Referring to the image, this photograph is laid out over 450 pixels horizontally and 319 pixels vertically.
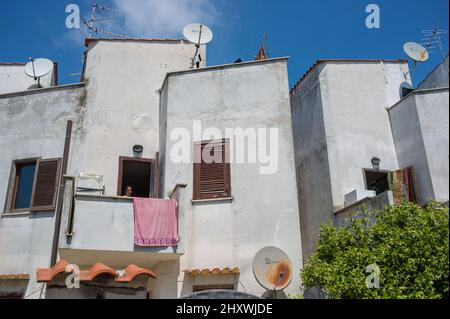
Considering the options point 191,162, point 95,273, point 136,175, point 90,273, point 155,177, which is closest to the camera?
point 95,273

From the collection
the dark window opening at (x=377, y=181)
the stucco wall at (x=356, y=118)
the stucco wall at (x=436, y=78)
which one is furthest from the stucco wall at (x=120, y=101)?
the stucco wall at (x=436, y=78)

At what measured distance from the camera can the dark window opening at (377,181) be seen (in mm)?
15055

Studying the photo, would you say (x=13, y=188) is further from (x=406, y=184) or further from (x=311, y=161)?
(x=406, y=184)

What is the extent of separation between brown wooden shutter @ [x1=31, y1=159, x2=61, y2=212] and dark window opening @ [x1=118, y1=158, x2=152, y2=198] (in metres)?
1.86

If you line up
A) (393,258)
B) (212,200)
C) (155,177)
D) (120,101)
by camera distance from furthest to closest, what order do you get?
1. (120,101)
2. (155,177)
3. (212,200)
4. (393,258)

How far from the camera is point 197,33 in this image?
15.5m

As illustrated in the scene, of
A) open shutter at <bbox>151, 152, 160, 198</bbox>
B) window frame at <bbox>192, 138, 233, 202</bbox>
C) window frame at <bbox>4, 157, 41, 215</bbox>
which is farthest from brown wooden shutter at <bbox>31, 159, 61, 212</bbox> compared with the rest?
window frame at <bbox>192, 138, 233, 202</bbox>

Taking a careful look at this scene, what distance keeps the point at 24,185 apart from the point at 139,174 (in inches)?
144

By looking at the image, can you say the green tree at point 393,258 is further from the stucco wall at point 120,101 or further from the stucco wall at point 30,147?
the stucco wall at point 30,147

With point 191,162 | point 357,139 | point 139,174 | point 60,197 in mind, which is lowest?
point 60,197

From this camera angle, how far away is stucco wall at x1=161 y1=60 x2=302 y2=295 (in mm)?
12086

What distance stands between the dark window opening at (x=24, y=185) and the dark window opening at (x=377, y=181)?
10.5 meters

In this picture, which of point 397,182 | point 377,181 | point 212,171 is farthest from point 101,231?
point 377,181
